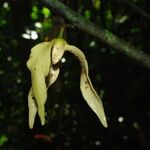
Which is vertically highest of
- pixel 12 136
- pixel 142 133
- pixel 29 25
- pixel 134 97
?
pixel 29 25

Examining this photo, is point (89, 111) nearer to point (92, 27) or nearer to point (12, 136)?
point (12, 136)

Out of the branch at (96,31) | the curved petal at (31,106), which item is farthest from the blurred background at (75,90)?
the branch at (96,31)

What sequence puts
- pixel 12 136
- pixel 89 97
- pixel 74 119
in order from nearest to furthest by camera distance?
pixel 89 97, pixel 74 119, pixel 12 136

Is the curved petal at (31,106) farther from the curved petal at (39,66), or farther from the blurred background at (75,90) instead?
the blurred background at (75,90)

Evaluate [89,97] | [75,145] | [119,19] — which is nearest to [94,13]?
[119,19]

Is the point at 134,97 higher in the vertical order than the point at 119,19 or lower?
lower

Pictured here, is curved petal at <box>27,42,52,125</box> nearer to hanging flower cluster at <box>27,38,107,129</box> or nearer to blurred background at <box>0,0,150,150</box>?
hanging flower cluster at <box>27,38,107,129</box>

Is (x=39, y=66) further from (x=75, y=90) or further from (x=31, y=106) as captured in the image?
(x=75, y=90)
